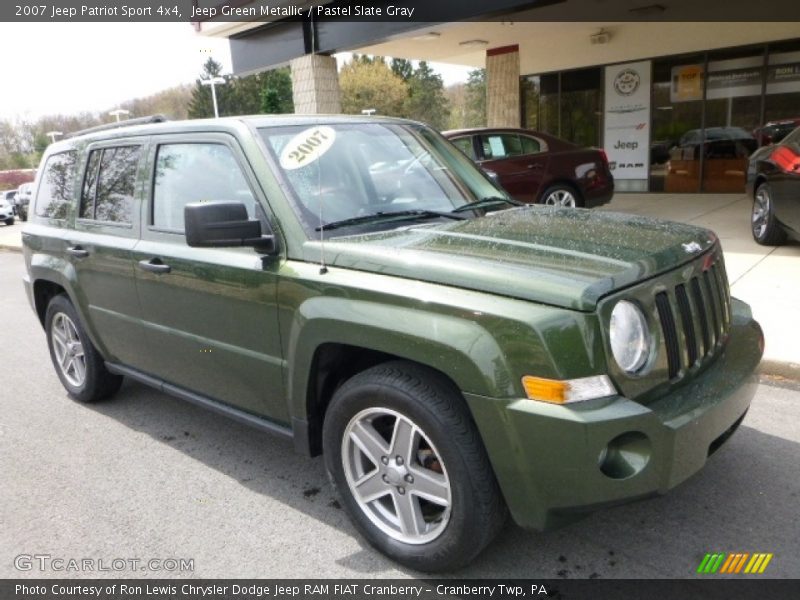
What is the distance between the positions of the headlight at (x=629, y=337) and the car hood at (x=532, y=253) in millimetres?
92

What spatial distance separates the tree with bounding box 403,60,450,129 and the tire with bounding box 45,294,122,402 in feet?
204

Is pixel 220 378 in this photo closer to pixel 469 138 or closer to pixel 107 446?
pixel 107 446

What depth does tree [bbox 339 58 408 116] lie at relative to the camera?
5600cm

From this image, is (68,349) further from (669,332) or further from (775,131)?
(775,131)

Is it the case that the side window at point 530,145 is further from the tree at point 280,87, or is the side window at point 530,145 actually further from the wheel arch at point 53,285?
the tree at point 280,87

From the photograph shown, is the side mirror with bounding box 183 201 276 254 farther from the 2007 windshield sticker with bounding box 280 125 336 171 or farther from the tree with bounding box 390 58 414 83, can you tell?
the tree with bounding box 390 58 414 83

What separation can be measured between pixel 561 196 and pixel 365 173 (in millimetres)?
7521

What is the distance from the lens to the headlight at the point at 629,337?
2281 mm

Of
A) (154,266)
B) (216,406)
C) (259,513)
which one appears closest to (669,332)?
(259,513)

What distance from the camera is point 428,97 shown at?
221 feet

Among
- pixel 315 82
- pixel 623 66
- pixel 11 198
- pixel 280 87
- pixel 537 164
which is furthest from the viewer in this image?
pixel 280 87

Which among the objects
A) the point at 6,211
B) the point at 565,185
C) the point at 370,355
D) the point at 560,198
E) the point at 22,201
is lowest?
the point at 6,211

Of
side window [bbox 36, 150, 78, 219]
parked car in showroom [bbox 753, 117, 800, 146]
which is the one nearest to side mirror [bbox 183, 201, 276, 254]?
side window [bbox 36, 150, 78, 219]

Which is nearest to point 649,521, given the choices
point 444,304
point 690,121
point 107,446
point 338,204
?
point 444,304
